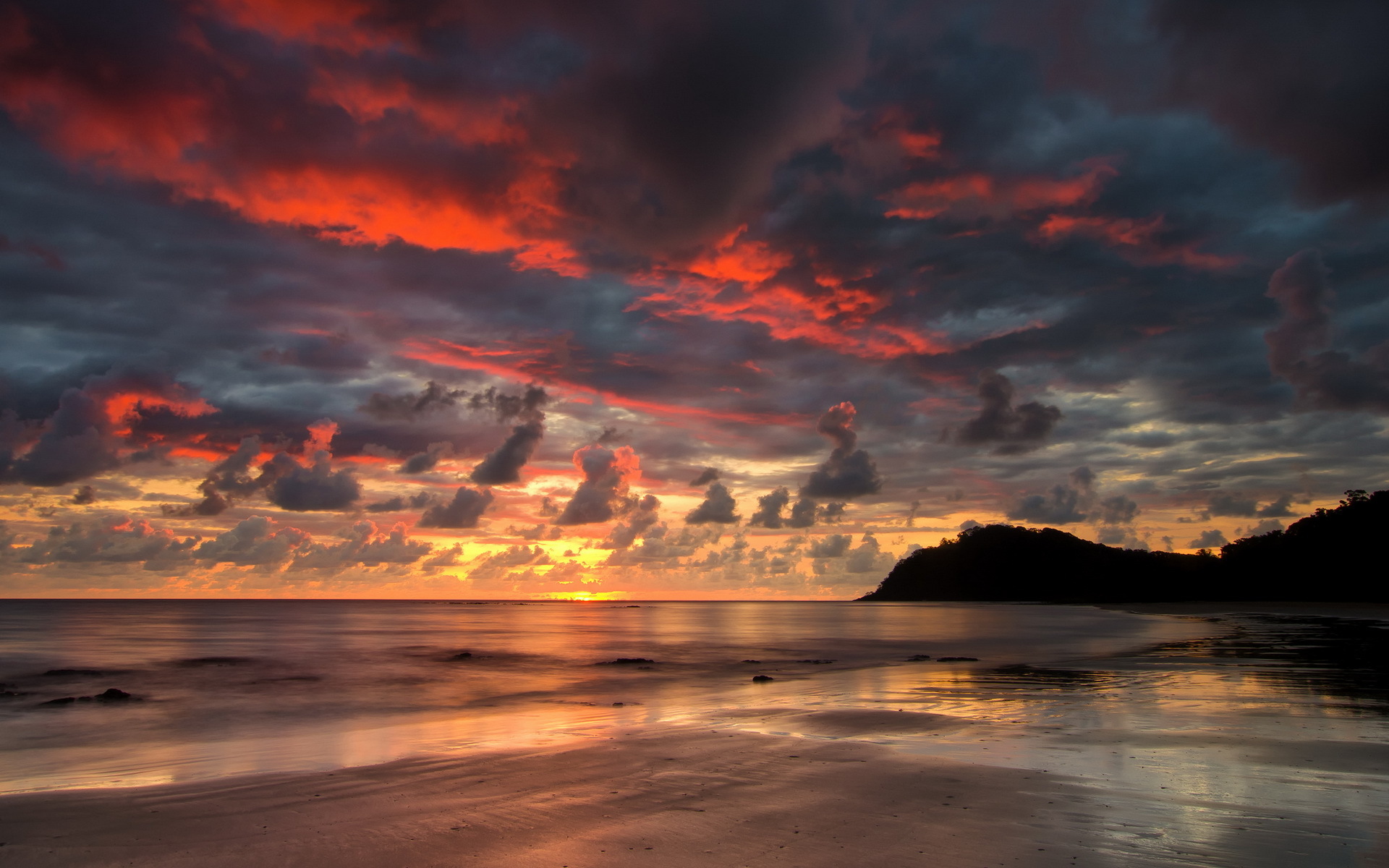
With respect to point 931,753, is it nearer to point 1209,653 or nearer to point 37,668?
point 1209,653

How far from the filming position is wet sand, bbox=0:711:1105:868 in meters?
8.18

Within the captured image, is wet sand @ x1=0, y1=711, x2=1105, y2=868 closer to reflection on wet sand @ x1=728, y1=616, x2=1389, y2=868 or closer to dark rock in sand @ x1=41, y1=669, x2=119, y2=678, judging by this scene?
reflection on wet sand @ x1=728, y1=616, x2=1389, y2=868

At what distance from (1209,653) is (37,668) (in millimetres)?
61278

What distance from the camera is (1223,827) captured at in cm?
851

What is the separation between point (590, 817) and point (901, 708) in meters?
12.7

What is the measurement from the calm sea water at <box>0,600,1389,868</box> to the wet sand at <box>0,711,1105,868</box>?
114 cm

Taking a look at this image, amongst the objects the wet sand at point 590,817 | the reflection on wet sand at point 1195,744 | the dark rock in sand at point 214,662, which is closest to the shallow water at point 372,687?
the dark rock in sand at point 214,662

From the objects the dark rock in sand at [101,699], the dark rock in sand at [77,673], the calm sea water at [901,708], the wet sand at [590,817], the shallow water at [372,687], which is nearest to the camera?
the wet sand at [590,817]

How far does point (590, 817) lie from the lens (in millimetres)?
9672

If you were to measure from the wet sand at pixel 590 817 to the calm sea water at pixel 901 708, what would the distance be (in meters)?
1.14

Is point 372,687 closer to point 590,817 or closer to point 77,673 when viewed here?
point 77,673

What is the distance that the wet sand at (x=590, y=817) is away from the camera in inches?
322

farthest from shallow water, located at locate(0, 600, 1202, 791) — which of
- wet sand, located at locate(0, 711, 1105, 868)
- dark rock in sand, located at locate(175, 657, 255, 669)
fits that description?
wet sand, located at locate(0, 711, 1105, 868)

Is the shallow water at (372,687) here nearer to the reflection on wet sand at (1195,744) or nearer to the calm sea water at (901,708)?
the calm sea water at (901,708)
